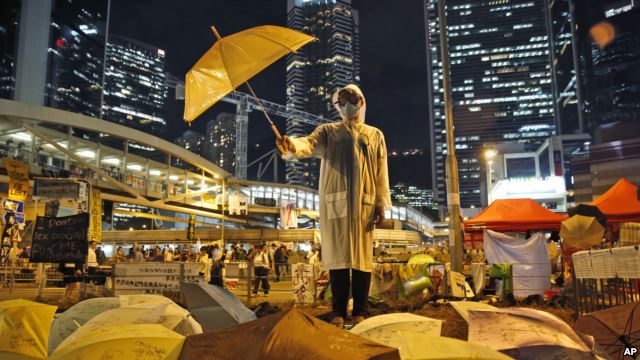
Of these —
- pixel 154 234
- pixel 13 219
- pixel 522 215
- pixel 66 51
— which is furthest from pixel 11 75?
pixel 522 215

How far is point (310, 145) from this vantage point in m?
5.05

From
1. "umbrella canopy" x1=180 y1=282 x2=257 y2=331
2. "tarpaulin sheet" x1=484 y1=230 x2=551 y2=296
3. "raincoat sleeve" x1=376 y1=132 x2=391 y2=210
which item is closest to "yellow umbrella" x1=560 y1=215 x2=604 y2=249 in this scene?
"tarpaulin sheet" x1=484 y1=230 x2=551 y2=296

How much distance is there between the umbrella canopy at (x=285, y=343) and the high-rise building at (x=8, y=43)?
98.3 meters

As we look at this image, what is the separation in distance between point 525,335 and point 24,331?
3006mm

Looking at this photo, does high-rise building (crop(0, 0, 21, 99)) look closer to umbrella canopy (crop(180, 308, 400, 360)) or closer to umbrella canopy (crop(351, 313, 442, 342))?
umbrella canopy (crop(351, 313, 442, 342))

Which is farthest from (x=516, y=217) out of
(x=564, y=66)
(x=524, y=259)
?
(x=564, y=66)

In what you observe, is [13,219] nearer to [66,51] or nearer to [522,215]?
[522,215]

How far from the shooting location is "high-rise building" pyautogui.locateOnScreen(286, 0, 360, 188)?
16275 centimetres

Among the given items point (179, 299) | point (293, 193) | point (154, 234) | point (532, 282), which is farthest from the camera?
point (293, 193)

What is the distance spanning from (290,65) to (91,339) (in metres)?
173

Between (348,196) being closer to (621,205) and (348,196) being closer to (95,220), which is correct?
(621,205)

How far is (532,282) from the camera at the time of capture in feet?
37.1

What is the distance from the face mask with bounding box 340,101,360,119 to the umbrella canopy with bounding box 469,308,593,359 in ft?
9.92

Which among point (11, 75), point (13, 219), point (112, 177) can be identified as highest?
point (11, 75)
